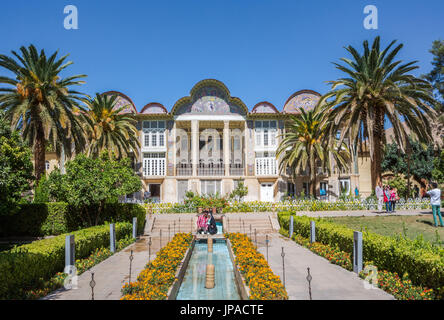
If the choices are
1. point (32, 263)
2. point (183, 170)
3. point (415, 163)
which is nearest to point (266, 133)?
point (183, 170)

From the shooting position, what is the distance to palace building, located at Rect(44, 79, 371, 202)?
3316cm

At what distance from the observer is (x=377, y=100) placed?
2058 cm

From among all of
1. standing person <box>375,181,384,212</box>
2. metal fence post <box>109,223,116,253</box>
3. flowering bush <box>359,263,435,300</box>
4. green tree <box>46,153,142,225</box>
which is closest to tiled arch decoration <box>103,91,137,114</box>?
green tree <box>46,153,142,225</box>

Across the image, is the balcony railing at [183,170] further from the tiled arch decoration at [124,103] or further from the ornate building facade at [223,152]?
the tiled arch decoration at [124,103]

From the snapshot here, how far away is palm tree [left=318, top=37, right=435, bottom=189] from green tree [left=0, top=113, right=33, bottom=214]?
54.4ft

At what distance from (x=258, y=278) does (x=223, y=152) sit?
26672 millimetres

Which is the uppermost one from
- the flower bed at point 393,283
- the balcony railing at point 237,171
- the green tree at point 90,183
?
the balcony railing at point 237,171

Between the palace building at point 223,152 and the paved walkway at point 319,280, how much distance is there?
20.1 meters

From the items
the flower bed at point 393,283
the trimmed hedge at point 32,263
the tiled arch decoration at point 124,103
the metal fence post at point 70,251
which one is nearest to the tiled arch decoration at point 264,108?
the tiled arch decoration at point 124,103

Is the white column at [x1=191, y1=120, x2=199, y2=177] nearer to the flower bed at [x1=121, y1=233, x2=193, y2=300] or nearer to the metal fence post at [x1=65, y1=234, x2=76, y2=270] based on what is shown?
the flower bed at [x1=121, y1=233, x2=193, y2=300]

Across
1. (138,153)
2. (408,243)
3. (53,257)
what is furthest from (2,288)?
(138,153)

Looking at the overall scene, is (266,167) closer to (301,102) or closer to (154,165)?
(301,102)

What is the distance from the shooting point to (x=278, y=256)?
1263cm

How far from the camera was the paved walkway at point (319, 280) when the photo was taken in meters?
7.61
